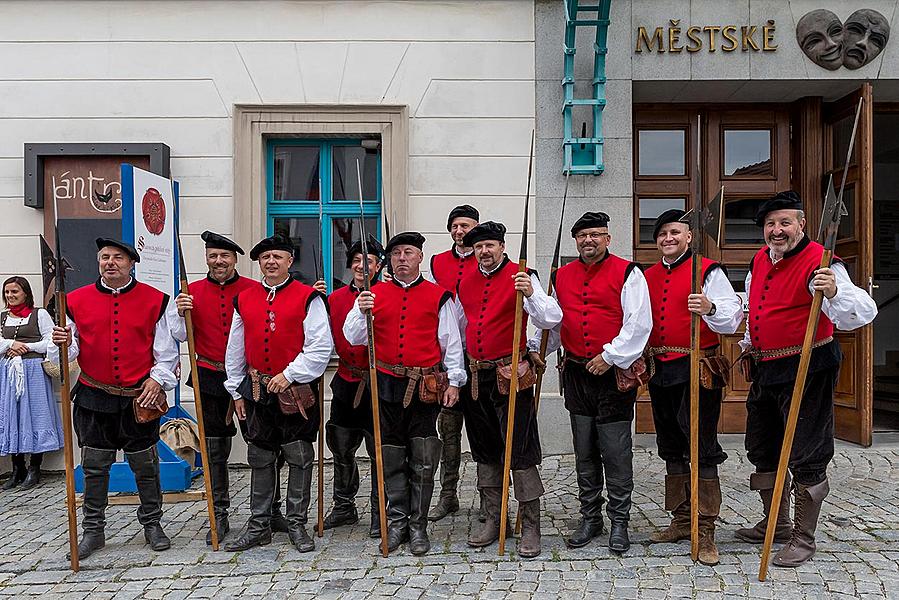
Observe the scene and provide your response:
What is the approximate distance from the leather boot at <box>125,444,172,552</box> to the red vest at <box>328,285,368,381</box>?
47.1 inches

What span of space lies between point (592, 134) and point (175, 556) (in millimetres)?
4389

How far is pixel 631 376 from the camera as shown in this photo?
422 centimetres

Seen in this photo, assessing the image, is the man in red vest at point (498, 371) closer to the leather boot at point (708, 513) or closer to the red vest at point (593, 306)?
the red vest at point (593, 306)

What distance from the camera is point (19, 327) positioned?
20.4ft

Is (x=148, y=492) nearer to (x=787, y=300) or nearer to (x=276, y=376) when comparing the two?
(x=276, y=376)

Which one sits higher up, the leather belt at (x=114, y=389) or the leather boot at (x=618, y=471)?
the leather belt at (x=114, y=389)

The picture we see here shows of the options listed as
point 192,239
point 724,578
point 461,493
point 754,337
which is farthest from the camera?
point 192,239

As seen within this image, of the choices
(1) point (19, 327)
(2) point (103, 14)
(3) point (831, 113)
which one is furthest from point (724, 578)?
(2) point (103, 14)

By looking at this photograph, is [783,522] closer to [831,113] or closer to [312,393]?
[312,393]

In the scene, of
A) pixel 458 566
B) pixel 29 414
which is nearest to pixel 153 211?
pixel 29 414

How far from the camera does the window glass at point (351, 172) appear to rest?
685 centimetres

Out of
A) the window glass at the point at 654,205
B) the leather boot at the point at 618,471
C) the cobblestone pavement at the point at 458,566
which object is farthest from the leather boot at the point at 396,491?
the window glass at the point at 654,205

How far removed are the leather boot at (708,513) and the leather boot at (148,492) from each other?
116 inches

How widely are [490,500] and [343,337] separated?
51.7 inches
